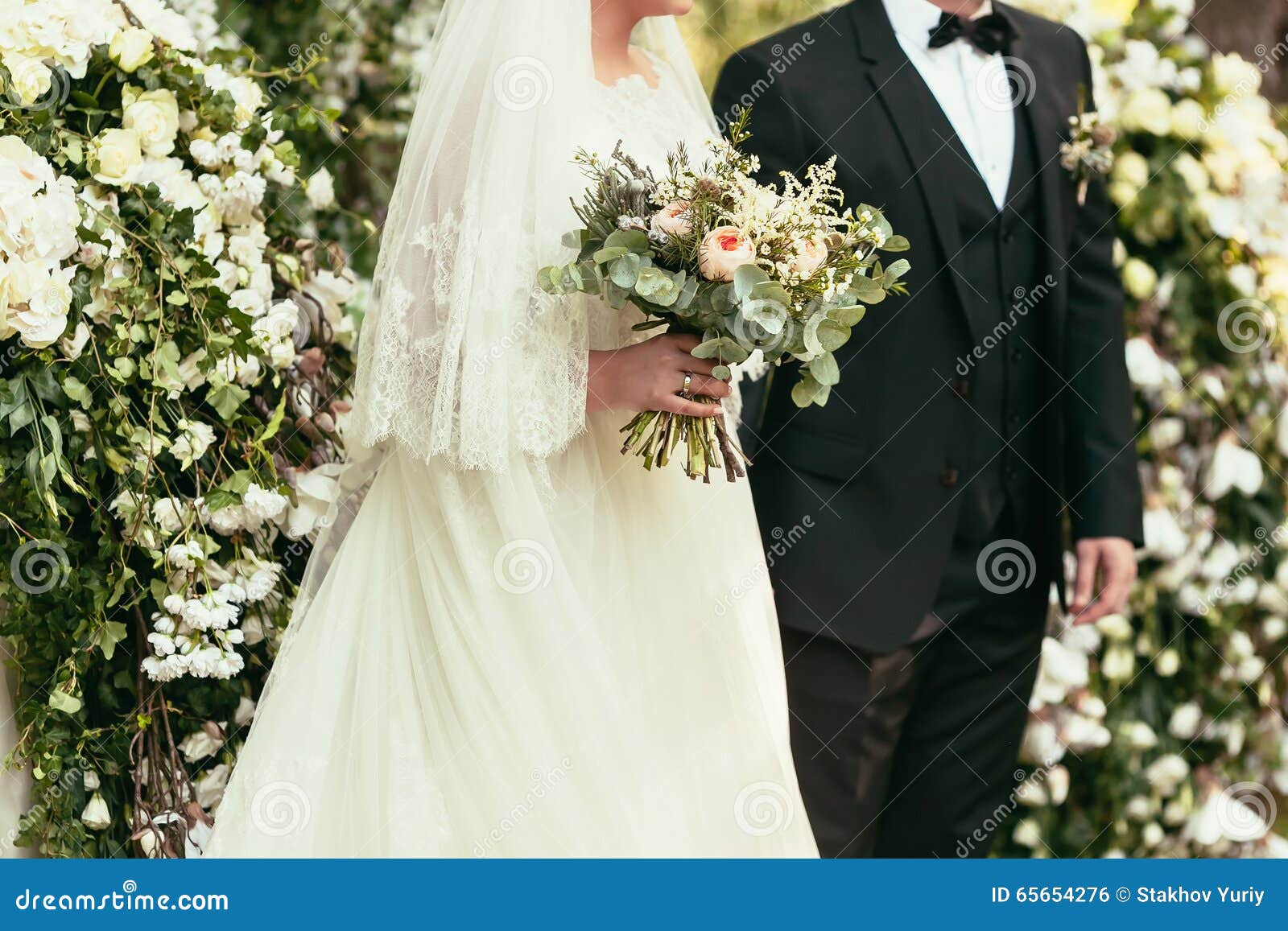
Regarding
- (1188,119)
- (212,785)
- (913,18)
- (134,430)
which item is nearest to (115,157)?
(134,430)

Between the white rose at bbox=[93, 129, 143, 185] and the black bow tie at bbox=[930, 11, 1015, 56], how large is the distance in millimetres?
1371

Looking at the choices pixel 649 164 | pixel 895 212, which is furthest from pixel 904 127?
pixel 649 164

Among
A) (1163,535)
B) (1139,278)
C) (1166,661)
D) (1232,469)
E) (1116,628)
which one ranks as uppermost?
(1139,278)

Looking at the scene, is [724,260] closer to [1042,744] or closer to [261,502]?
[261,502]

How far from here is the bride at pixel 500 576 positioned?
1.80m

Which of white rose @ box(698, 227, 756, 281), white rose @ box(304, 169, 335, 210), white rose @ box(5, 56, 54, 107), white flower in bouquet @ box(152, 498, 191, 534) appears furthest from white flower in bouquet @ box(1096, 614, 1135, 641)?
white rose @ box(5, 56, 54, 107)

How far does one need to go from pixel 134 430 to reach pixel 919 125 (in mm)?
1394

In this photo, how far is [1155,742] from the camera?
119 inches

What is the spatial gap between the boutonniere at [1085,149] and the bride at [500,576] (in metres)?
0.85

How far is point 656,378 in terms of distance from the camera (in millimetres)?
1843

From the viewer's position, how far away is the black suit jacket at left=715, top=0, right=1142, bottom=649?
2256mm

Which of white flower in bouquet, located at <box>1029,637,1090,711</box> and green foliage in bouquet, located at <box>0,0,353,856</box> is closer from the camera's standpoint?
green foliage in bouquet, located at <box>0,0,353,856</box>

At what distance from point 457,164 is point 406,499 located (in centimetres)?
50

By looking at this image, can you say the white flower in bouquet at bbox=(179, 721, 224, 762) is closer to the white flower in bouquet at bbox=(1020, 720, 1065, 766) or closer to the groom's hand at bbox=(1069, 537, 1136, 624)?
the groom's hand at bbox=(1069, 537, 1136, 624)
